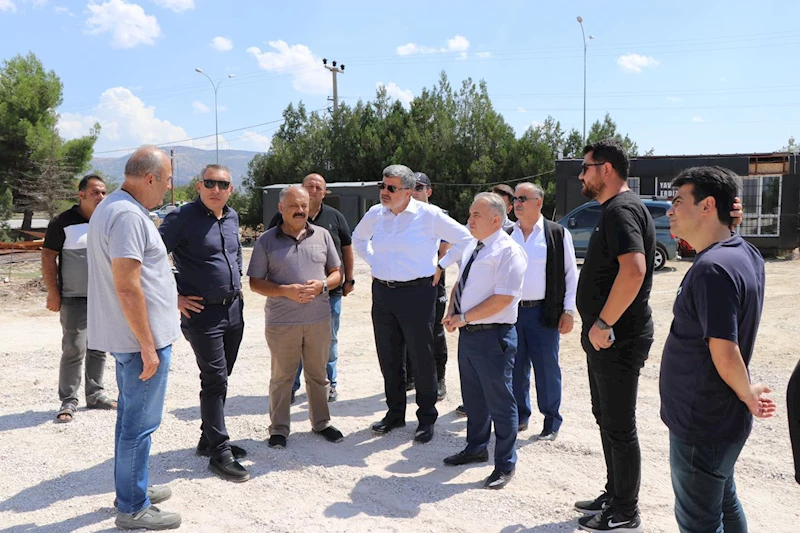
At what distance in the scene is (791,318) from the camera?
30.7 ft

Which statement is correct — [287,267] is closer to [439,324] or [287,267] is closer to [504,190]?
[439,324]

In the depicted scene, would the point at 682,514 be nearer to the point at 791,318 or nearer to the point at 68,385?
the point at 68,385

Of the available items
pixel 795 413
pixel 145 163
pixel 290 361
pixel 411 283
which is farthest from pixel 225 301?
pixel 795 413

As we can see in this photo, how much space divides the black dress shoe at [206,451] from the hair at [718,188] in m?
3.35

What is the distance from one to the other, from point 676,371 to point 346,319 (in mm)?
7798

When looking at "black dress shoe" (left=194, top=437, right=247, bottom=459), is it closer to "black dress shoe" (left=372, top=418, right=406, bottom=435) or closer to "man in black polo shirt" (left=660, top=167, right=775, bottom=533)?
"black dress shoe" (left=372, top=418, right=406, bottom=435)

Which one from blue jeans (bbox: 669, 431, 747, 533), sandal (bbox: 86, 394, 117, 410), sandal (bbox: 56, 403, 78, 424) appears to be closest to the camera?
blue jeans (bbox: 669, 431, 747, 533)

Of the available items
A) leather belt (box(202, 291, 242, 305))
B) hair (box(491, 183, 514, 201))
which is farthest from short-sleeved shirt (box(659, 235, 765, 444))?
hair (box(491, 183, 514, 201))

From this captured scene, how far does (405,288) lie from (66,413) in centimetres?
301

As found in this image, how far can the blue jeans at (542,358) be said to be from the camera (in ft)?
15.9

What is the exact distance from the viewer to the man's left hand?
4.56m

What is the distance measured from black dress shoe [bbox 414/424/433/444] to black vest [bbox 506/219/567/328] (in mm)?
1167

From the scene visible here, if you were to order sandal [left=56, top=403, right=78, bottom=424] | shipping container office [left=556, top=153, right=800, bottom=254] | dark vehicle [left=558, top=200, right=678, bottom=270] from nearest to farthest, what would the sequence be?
sandal [left=56, top=403, right=78, bottom=424] < dark vehicle [left=558, top=200, right=678, bottom=270] < shipping container office [left=556, top=153, right=800, bottom=254]

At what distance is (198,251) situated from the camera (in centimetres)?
424
